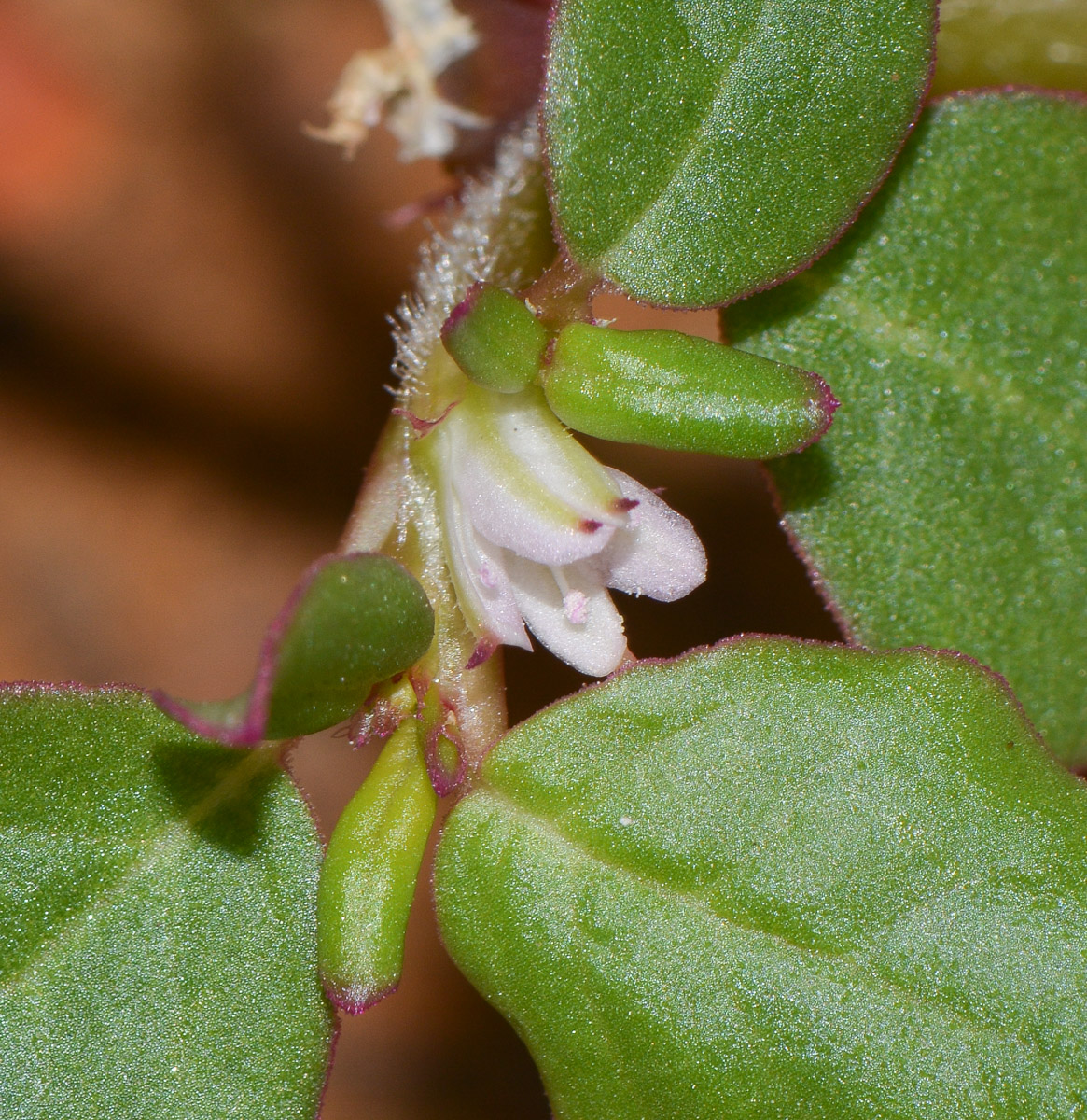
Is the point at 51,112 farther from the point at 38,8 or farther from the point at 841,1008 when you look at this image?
the point at 841,1008

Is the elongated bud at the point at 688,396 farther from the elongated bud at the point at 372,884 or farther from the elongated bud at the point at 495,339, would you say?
the elongated bud at the point at 372,884

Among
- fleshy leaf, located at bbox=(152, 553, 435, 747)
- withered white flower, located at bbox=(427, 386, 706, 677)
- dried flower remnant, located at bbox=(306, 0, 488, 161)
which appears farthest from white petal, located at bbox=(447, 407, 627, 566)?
dried flower remnant, located at bbox=(306, 0, 488, 161)

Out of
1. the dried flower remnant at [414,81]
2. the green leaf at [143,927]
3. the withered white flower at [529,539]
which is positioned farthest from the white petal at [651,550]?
the dried flower remnant at [414,81]

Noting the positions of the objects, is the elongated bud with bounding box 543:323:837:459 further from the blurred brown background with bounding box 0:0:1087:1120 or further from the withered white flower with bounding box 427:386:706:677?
the blurred brown background with bounding box 0:0:1087:1120

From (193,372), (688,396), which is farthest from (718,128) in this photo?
(193,372)

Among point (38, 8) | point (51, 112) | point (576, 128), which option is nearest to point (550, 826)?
point (576, 128)

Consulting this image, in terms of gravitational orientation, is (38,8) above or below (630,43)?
below
